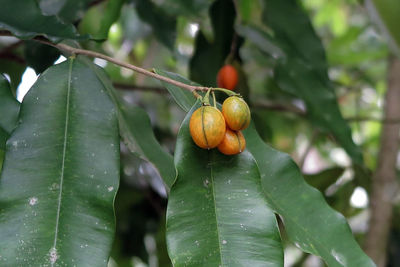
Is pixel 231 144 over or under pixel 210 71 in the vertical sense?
over

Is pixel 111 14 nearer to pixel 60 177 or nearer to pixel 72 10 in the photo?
pixel 72 10

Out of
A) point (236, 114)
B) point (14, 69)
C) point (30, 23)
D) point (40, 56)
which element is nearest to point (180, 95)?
point (236, 114)

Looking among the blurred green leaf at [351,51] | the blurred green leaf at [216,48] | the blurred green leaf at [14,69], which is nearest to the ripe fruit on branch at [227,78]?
the blurred green leaf at [216,48]

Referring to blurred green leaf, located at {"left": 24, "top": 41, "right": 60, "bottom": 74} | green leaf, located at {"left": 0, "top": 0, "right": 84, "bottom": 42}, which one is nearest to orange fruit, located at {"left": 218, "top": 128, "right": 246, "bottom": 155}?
green leaf, located at {"left": 0, "top": 0, "right": 84, "bottom": 42}

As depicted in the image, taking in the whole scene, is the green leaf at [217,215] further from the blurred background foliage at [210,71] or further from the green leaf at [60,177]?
the blurred background foliage at [210,71]

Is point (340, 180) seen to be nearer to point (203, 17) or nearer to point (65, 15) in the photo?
point (203, 17)

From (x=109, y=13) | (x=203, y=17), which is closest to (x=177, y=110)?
(x=203, y=17)
